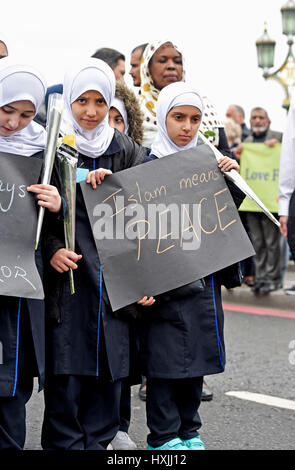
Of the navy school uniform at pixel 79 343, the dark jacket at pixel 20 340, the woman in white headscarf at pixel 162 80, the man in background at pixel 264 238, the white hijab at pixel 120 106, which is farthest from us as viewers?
the man in background at pixel 264 238

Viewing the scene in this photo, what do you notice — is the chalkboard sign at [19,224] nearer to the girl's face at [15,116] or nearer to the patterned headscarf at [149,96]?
the girl's face at [15,116]

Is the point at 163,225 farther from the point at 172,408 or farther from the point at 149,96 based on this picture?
the point at 149,96

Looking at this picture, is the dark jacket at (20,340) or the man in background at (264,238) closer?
the dark jacket at (20,340)

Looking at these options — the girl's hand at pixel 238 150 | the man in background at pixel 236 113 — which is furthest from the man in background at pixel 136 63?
the man in background at pixel 236 113

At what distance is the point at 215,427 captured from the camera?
13.9 feet

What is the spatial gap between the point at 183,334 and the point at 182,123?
2.96ft

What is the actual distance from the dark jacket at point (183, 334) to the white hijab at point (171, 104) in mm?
581

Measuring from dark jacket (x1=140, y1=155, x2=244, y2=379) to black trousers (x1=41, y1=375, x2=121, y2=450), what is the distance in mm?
224

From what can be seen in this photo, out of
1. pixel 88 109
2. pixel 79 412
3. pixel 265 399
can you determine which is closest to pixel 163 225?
pixel 88 109

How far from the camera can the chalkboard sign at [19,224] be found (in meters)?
2.96

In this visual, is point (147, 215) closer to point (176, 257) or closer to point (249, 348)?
point (176, 257)

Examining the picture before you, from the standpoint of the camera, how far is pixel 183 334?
3.43 m

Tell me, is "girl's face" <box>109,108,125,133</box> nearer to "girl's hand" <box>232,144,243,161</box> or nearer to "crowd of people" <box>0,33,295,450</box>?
"crowd of people" <box>0,33,295,450</box>
